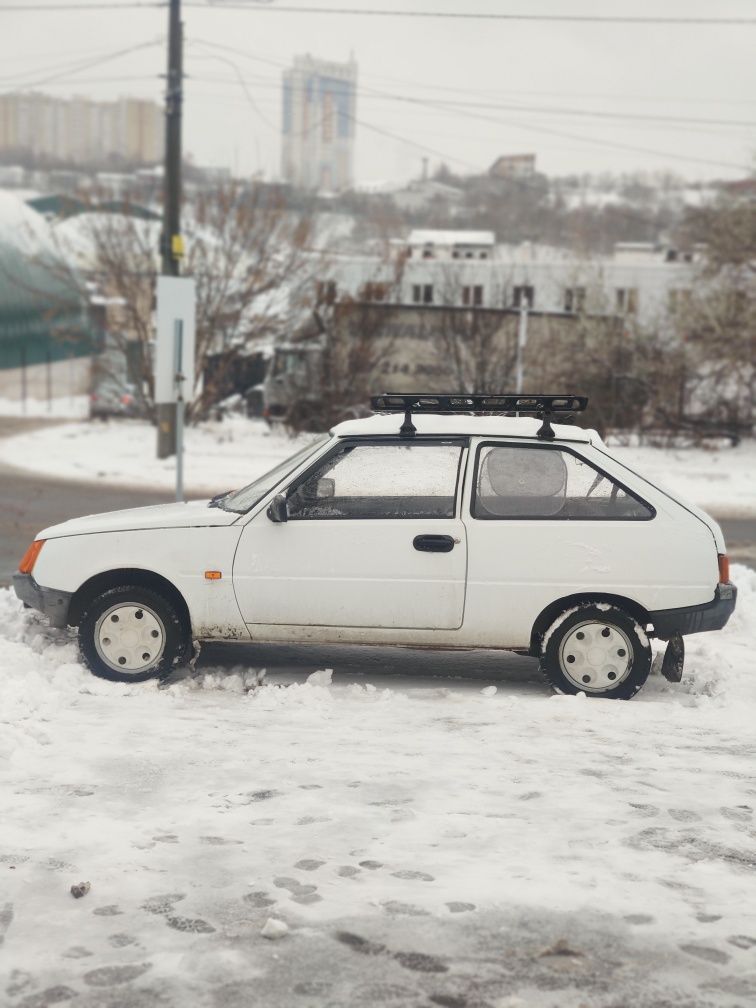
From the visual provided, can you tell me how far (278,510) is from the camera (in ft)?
23.7

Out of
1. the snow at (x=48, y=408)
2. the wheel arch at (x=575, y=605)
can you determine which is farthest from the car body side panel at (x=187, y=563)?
the snow at (x=48, y=408)

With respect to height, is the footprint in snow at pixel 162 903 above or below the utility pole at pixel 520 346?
below

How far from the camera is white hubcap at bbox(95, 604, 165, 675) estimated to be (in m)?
7.34

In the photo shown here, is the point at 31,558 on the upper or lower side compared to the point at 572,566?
lower

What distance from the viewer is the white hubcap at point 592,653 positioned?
7.26 metres

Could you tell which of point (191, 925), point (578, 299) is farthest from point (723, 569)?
point (578, 299)

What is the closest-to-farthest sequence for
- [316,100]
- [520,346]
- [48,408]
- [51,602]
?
[51,602]
[520,346]
[48,408]
[316,100]

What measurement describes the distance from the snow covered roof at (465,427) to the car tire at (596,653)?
104 cm

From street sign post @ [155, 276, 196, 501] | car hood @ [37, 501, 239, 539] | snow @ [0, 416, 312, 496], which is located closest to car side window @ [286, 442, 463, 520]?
car hood @ [37, 501, 239, 539]

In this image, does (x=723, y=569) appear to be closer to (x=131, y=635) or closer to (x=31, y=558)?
(x=131, y=635)

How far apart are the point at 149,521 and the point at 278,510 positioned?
2.71 feet

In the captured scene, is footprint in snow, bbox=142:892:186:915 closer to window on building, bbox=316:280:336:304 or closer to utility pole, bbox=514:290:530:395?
utility pole, bbox=514:290:530:395

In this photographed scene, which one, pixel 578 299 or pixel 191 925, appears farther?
pixel 578 299

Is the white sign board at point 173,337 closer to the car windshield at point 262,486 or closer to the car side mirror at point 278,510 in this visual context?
the car windshield at point 262,486
